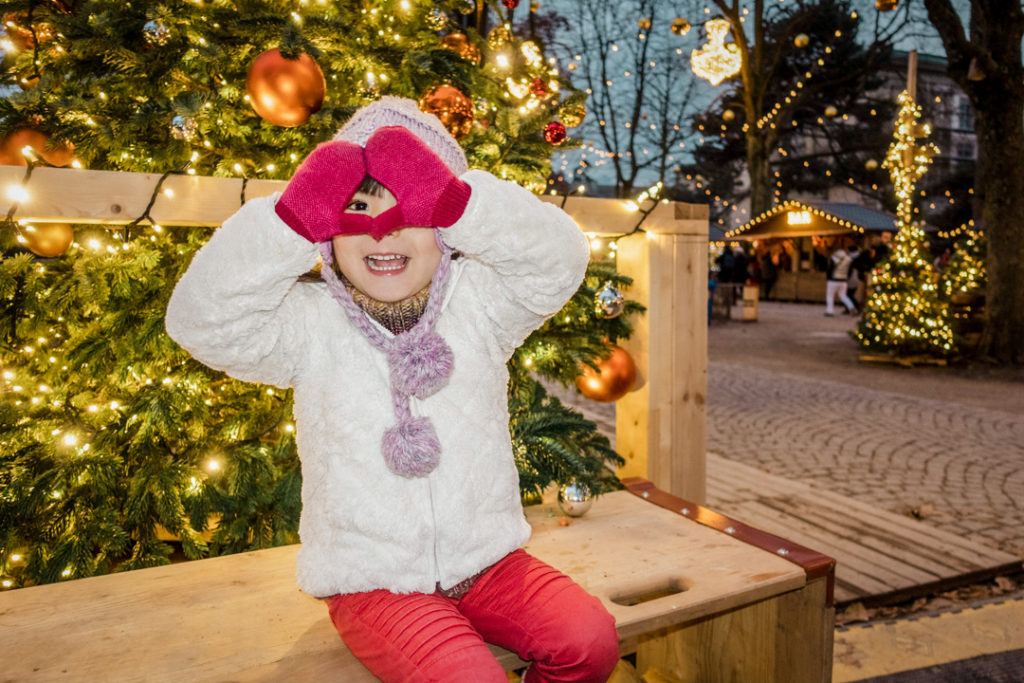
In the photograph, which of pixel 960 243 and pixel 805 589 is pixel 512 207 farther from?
pixel 960 243

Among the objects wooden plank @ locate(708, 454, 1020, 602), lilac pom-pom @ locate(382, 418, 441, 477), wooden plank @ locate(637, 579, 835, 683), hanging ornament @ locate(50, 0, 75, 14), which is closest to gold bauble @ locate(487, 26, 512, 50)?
hanging ornament @ locate(50, 0, 75, 14)

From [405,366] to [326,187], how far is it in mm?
447

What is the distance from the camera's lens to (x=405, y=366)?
1.74m

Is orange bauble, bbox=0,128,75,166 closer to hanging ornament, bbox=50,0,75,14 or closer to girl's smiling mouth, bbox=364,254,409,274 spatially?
hanging ornament, bbox=50,0,75,14

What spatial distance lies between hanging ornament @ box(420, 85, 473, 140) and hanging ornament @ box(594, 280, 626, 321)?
0.81 metres

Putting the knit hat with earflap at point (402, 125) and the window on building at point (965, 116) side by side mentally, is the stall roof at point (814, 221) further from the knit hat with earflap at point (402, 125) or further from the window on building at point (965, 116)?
the knit hat with earflap at point (402, 125)

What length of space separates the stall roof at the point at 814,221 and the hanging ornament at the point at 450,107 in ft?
70.4

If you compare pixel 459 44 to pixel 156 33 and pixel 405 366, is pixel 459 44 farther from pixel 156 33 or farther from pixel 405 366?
pixel 405 366

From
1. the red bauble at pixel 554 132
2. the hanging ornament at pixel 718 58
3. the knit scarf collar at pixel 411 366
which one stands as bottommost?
the knit scarf collar at pixel 411 366

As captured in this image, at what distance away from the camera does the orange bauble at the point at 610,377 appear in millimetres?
3041

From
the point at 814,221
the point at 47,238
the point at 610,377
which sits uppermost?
the point at 814,221

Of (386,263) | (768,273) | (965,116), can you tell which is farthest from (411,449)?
(965,116)

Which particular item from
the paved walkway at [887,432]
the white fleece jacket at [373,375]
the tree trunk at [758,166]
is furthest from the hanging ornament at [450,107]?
the tree trunk at [758,166]

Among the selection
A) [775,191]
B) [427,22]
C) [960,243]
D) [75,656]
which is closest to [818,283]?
[775,191]
